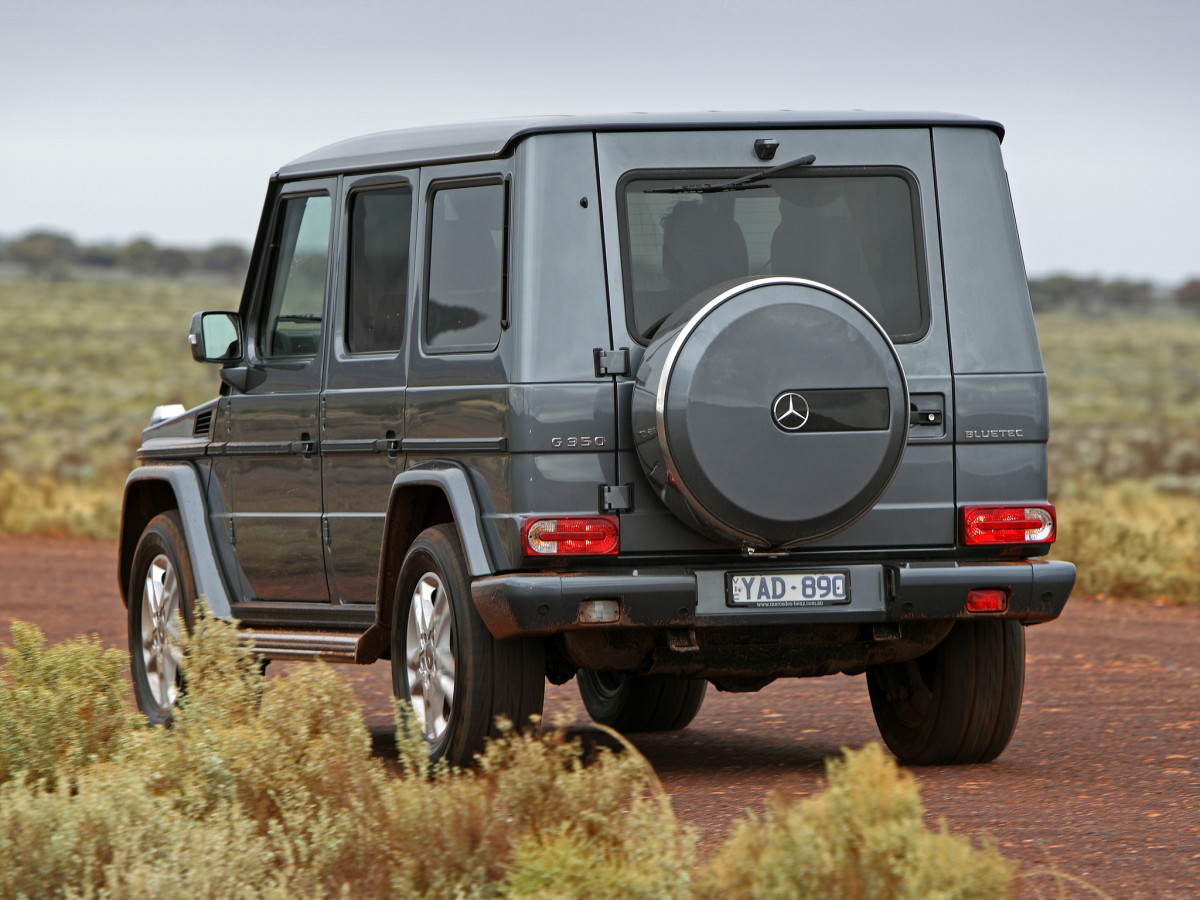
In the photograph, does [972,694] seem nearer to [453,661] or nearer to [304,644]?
[453,661]

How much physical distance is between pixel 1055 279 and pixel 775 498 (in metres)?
105

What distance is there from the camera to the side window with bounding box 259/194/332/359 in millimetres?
8039

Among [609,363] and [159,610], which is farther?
[159,610]

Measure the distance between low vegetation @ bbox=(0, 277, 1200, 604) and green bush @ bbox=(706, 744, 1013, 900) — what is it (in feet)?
39.5

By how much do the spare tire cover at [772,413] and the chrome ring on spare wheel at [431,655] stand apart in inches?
37.9

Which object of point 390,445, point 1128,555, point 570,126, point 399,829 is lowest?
point 1128,555

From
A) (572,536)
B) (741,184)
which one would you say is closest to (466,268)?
(741,184)

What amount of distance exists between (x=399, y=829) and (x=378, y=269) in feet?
11.5

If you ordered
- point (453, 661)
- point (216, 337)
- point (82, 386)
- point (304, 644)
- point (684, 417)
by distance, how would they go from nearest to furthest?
point (684, 417) → point (453, 661) → point (304, 644) → point (216, 337) → point (82, 386)

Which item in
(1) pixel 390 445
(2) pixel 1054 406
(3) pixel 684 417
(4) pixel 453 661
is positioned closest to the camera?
(3) pixel 684 417

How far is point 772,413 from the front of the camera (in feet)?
20.8

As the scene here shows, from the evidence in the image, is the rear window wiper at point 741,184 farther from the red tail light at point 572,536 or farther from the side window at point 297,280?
the side window at point 297,280

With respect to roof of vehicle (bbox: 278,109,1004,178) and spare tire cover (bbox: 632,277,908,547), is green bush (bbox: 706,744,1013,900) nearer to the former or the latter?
spare tire cover (bbox: 632,277,908,547)

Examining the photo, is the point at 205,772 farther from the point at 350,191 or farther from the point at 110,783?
the point at 350,191
